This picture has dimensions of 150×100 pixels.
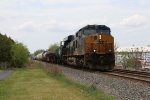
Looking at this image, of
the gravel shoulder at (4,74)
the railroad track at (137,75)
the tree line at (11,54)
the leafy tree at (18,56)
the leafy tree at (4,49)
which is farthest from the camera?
the leafy tree at (18,56)

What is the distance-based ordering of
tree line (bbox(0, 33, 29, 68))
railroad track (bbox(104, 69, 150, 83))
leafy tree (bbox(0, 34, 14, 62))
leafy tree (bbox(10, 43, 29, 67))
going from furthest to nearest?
leafy tree (bbox(10, 43, 29, 67)) → tree line (bbox(0, 33, 29, 68)) → leafy tree (bbox(0, 34, 14, 62)) → railroad track (bbox(104, 69, 150, 83))

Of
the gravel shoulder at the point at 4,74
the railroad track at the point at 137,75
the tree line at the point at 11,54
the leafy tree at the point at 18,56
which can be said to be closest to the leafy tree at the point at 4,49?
the tree line at the point at 11,54

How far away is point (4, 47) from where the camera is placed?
188ft

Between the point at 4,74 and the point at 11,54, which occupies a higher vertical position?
the point at 11,54

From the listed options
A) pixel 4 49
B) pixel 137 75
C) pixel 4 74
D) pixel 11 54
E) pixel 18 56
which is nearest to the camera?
pixel 137 75

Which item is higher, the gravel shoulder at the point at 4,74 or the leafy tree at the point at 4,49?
the leafy tree at the point at 4,49

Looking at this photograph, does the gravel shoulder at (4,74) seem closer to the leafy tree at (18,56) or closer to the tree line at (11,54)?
the tree line at (11,54)

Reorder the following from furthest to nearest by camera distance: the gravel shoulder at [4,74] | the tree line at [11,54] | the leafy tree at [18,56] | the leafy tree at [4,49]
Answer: the leafy tree at [18,56] → the tree line at [11,54] → the leafy tree at [4,49] → the gravel shoulder at [4,74]

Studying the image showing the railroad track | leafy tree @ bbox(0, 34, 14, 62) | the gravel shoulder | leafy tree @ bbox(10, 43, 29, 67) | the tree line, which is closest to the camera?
the railroad track

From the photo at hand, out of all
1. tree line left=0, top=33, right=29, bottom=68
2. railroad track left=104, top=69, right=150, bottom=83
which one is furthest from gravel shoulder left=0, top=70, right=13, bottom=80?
tree line left=0, top=33, right=29, bottom=68

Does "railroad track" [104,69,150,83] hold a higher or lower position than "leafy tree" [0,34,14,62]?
lower

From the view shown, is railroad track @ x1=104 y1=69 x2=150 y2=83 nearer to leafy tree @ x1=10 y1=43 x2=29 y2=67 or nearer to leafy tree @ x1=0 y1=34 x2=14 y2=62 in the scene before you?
leafy tree @ x1=0 y1=34 x2=14 y2=62

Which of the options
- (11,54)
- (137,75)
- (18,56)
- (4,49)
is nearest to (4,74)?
(137,75)

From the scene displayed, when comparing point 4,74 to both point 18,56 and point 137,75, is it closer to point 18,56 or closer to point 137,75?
point 137,75
